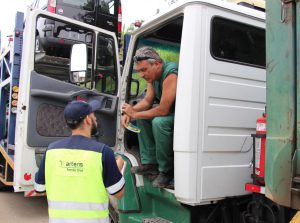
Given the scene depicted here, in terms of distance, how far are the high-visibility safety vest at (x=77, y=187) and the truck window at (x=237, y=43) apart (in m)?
1.27

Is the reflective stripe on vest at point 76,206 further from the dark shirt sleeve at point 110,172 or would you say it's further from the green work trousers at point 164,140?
the green work trousers at point 164,140

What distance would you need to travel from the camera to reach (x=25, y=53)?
3.77 meters

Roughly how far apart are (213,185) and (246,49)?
116 centimetres

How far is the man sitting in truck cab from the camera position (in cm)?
313

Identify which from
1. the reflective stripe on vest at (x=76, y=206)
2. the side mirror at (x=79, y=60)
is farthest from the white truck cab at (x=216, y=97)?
the side mirror at (x=79, y=60)

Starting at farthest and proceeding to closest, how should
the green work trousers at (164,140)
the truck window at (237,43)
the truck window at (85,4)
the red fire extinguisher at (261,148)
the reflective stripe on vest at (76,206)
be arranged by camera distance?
the truck window at (85,4)
the green work trousers at (164,140)
the truck window at (237,43)
the red fire extinguisher at (261,148)
the reflective stripe on vest at (76,206)

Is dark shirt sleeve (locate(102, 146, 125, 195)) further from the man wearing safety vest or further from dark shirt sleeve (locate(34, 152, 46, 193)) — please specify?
dark shirt sleeve (locate(34, 152, 46, 193))

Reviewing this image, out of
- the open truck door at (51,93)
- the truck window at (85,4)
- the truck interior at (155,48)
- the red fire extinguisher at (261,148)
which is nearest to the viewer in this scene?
the red fire extinguisher at (261,148)

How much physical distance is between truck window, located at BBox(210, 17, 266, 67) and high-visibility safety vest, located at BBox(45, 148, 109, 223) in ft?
4.18

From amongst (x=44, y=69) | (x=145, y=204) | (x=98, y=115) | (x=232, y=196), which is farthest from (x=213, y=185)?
(x=44, y=69)

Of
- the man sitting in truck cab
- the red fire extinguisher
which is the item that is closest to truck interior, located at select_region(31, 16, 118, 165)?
the man sitting in truck cab

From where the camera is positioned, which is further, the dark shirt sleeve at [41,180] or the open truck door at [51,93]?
the open truck door at [51,93]

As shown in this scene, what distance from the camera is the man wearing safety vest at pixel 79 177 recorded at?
2342mm

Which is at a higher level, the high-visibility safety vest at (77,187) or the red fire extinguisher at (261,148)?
the red fire extinguisher at (261,148)
